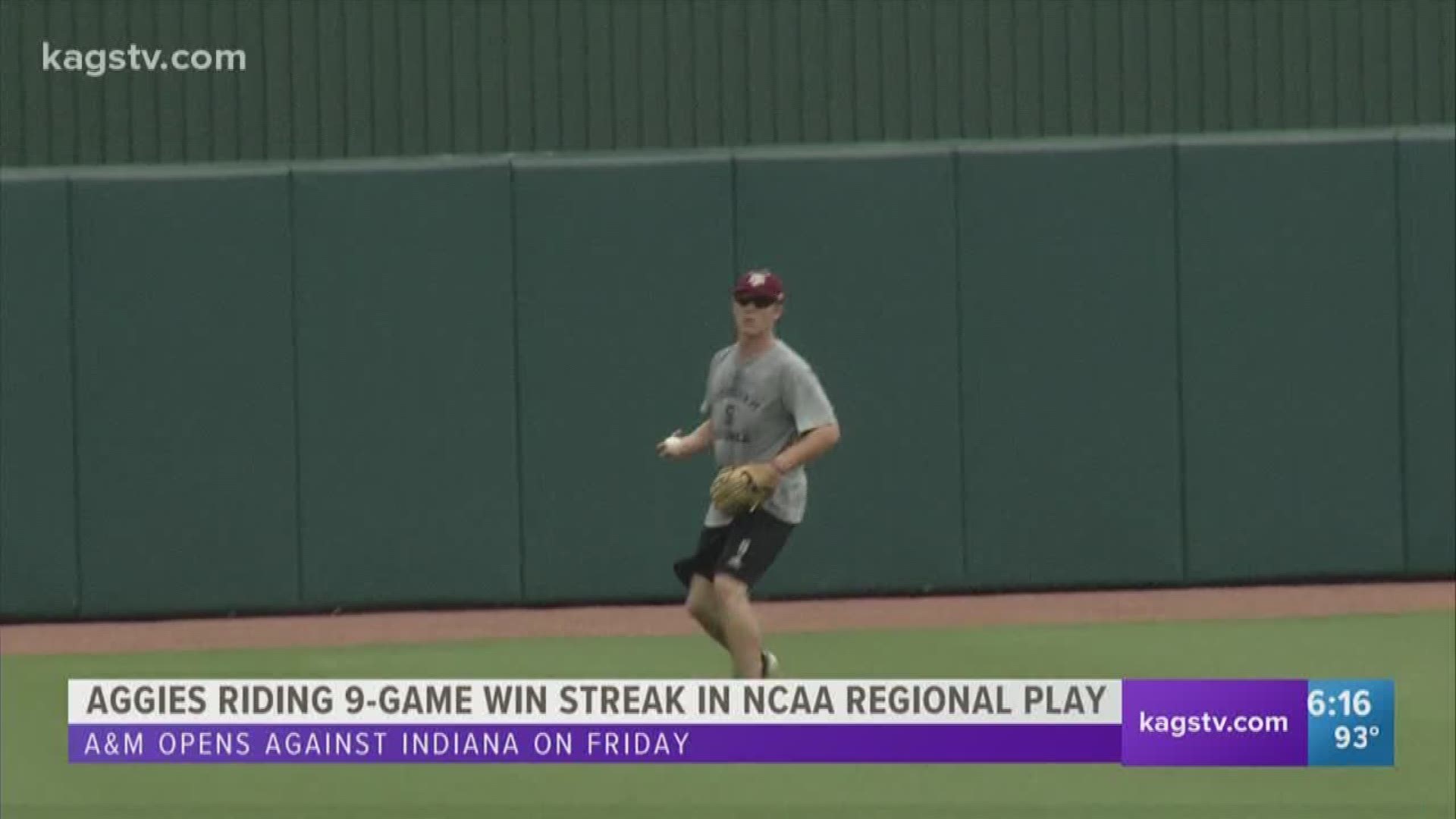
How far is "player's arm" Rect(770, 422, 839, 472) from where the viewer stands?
12008 millimetres

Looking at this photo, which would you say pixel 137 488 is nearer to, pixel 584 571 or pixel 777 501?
pixel 584 571

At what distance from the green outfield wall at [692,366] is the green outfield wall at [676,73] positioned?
2.11 ft

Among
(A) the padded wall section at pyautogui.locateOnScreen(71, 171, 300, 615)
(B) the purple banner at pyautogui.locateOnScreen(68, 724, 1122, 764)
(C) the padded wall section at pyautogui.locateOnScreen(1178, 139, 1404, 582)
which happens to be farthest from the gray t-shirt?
(C) the padded wall section at pyautogui.locateOnScreen(1178, 139, 1404, 582)

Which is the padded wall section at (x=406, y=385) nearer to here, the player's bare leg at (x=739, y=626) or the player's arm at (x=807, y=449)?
the player's bare leg at (x=739, y=626)

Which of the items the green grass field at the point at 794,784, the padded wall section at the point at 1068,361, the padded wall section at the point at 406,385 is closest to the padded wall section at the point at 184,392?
the padded wall section at the point at 406,385

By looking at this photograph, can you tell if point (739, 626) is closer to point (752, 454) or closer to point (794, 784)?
point (752, 454)

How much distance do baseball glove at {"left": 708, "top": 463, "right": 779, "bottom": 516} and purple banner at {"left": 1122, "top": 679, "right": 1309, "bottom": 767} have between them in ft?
6.58

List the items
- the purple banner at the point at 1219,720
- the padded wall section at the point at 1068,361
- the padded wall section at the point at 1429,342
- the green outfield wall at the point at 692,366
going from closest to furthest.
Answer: the purple banner at the point at 1219,720 → the green outfield wall at the point at 692,366 → the padded wall section at the point at 1068,361 → the padded wall section at the point at 1429,342

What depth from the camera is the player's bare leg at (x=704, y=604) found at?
12492 mm

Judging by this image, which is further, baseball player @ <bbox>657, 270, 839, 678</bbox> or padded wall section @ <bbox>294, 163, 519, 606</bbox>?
padded wall section @ <bbox>294, 163, 519, 606</bbox>

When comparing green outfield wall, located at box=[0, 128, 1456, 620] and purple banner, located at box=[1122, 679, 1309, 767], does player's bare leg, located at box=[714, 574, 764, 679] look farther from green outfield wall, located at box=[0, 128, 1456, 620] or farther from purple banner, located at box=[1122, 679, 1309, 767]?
green outfield wall, located at box=[0, 128, 1456, 620]

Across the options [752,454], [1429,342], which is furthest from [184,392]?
[1429,342]

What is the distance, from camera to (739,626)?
12.1 meters

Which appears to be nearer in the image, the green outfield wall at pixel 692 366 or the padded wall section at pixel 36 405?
the padded wall section at pixel 36 405
